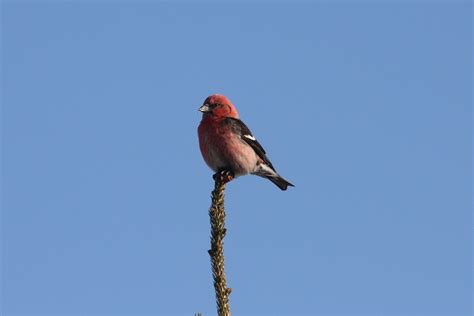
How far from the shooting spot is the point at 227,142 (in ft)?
27.8

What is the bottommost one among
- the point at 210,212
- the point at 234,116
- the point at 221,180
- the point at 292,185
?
the point at 210,212

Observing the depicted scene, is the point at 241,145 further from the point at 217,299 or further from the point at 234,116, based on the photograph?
the point at 217,299

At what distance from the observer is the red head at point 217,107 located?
29.4 ft

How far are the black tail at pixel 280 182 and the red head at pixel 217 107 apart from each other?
1.13 meters

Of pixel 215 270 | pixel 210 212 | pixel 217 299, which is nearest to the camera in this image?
pixel 217 299

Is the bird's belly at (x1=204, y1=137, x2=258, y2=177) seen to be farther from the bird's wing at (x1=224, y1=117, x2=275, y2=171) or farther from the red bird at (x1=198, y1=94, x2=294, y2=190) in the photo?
the bird's wing at (x1=224, y1=117, x2=275, y2=171)

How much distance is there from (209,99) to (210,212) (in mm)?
4413

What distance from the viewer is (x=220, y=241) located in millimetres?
4500

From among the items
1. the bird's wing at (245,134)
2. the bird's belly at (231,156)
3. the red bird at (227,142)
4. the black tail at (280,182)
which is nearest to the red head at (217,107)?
the red bird at (227,142)

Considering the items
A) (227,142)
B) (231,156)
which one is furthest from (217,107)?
(231,156)

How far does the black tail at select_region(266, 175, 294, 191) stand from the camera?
9508mm

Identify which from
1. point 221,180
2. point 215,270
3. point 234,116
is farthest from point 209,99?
point 215,270

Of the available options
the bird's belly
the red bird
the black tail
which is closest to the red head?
the red bird

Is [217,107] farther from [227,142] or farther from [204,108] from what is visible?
[227,142]
